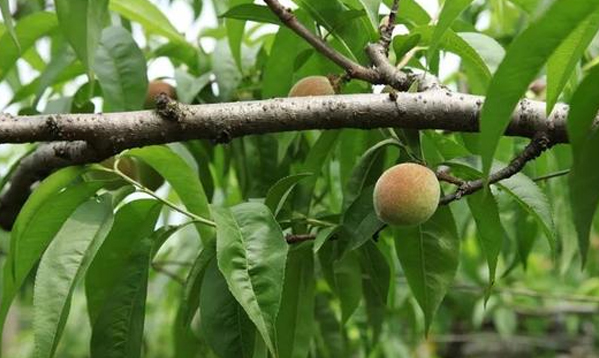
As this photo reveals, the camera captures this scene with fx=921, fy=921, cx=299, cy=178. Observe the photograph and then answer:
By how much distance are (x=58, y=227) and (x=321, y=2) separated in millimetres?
401

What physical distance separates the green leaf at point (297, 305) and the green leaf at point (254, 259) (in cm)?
18

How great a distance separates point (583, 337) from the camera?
3842 mm

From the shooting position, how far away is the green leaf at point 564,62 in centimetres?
79

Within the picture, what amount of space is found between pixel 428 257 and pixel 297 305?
0.54 ft

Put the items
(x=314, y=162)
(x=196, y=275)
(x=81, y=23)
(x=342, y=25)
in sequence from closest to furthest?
1. (x=81, y=23)
2. (x=196, y=275)
3. (x=342, y=25)
4. (x=314, y=162)

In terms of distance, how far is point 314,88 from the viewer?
1.12m

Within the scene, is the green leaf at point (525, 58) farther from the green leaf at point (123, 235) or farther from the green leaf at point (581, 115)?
the green leaf at point (123, 235)

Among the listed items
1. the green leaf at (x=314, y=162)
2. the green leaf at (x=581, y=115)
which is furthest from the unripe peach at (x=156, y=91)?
the green leaf at (x=581, y=115)

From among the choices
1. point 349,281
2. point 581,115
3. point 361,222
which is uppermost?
point 581,115

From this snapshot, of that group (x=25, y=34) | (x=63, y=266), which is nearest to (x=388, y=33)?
(x=63, y=266)

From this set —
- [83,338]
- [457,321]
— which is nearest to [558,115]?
[83,338]

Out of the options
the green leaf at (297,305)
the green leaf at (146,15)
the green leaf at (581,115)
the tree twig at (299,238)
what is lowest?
the green leaf at (297,305)

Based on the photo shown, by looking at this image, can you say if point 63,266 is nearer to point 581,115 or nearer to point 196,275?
point 196,275

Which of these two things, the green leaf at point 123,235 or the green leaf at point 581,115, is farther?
the green leaf at point 123,235
